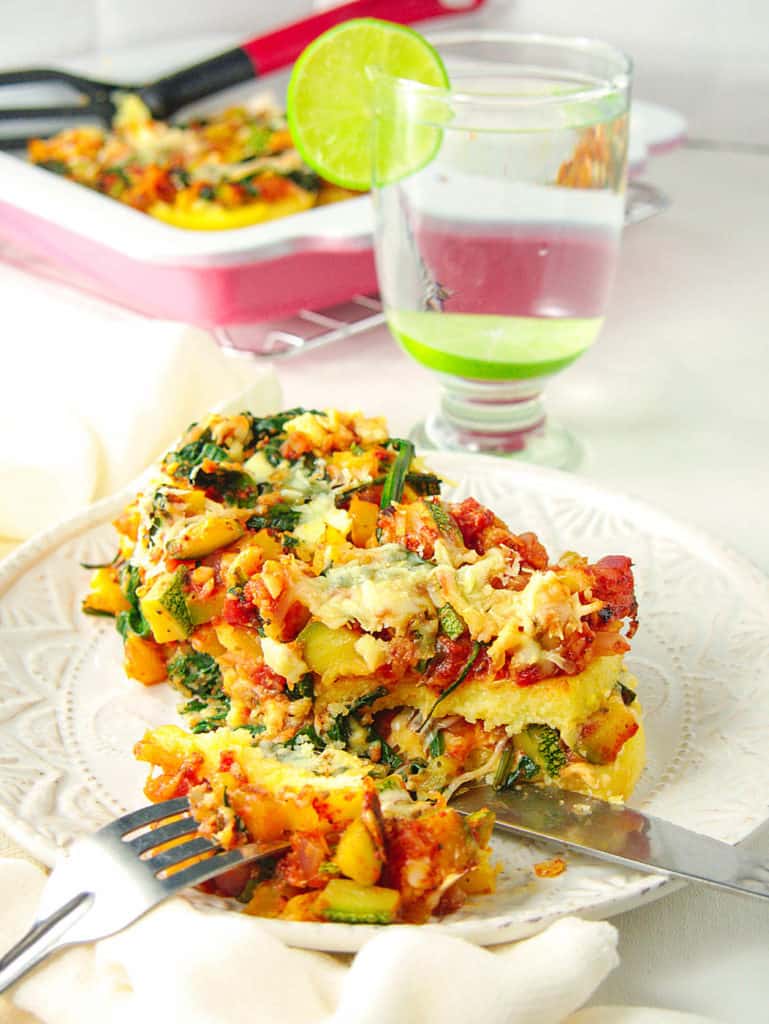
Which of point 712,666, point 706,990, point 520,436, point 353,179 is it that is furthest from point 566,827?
point 353,179

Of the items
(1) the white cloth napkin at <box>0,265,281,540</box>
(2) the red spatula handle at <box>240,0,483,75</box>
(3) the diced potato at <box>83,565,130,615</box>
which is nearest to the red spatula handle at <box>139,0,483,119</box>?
(2) the red spatula handle at <box>240,0,483,75</box>

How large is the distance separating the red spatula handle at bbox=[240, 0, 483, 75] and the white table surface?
1.02 metres

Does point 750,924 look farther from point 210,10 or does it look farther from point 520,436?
point 210,10

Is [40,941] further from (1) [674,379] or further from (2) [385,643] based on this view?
(1) [674,379]

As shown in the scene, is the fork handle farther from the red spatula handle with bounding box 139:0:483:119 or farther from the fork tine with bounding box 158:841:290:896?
the red spatula handle with bounding box 139:0:483:119

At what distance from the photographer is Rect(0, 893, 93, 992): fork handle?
1.26 metres

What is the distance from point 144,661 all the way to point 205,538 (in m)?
0.18

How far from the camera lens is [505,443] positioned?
2623mm

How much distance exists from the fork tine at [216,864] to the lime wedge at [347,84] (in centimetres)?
158

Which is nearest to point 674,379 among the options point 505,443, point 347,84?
point 505,443

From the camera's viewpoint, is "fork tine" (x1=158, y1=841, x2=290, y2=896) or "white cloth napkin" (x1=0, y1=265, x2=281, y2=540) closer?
"fork tine" (x1=158, y1=841, x2=290, y2=896)

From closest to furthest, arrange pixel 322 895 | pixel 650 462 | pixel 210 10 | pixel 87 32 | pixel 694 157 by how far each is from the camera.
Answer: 1. pixel 322 895
2. pixel 650 462
3. pixel 694 157
4. pixel 87 32
5. pixel 210 10

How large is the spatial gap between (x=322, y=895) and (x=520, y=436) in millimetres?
1453

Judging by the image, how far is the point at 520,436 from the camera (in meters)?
2.63
